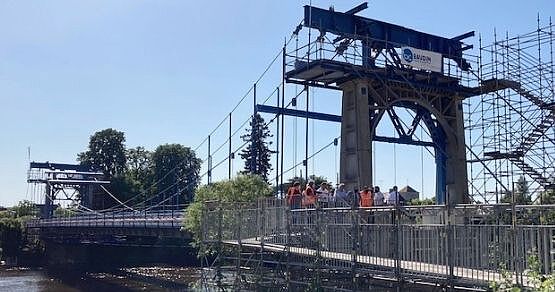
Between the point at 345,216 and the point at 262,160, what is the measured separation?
70.7m

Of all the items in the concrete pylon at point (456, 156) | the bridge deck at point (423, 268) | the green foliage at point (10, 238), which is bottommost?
the green foliage at point (10, 238)

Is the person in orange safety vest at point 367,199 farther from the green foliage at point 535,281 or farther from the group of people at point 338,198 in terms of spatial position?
the green foliage at point 535,281

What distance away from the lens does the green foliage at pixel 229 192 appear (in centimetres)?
3086

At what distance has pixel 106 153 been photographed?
322 feet

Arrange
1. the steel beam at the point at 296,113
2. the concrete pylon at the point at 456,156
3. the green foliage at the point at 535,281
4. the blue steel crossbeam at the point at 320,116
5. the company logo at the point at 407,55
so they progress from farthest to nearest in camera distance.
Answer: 1. the steel beam at the point at 296,113
2. the concrete pylon at the point at 456,156
3. the blue steel crossbeam at the point at 320,116
4. the company logo at the point at 407,55
5. the green foliage at the point at 535,281

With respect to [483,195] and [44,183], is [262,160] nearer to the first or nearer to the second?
[44,183]

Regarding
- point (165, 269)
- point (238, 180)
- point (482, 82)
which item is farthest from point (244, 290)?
point (165, 269)

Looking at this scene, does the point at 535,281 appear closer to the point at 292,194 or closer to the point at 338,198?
the point at 338,198

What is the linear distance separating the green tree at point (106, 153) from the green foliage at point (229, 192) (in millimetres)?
67914

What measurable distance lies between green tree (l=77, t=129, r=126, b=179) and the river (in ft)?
119

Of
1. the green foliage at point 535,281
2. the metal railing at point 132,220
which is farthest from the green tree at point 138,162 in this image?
the green foliage at point 535,281

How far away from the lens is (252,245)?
20656 mm

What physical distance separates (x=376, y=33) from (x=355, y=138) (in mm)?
5561

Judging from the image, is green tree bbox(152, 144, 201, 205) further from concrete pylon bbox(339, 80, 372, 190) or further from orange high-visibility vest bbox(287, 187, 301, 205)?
orange high-visibility vest bbox(287, 187, 301, 205)
